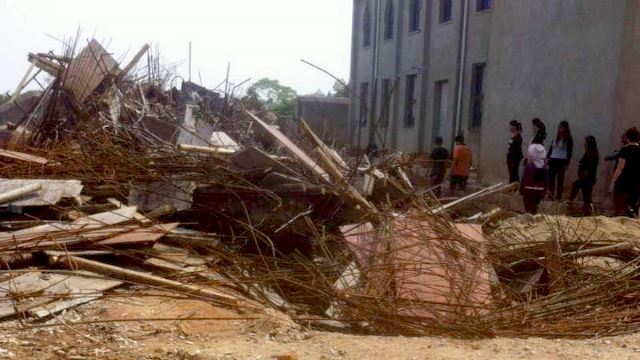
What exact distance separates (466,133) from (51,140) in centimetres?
1116

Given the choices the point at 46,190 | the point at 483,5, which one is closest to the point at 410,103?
the point at 483,5

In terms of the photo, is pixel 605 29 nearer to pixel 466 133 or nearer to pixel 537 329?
pixel 466 133

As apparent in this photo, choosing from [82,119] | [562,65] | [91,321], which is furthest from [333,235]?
[562,65]

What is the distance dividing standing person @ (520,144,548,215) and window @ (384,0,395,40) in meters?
14.7

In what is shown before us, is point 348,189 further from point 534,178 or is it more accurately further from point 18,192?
point 534,178

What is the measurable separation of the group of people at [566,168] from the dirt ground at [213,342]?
205 inches

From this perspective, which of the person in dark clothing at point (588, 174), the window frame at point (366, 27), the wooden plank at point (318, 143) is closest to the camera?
the wooden plank at point (318, 143)

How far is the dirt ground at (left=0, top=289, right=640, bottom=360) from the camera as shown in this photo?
415 cm

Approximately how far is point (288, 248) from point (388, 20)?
19399 mm

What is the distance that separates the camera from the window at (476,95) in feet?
59.8

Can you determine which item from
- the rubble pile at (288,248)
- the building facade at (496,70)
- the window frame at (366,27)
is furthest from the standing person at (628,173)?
the window frame at (366,27)

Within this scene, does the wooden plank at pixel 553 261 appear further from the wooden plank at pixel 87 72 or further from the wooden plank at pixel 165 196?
the wooden plank at pixel 87 72

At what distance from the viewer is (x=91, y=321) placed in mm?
4453

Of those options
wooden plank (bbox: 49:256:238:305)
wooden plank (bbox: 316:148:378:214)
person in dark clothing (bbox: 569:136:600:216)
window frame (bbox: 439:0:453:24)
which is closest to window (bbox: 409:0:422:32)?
window frame (bbox: 439:0:453:24)
